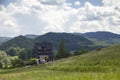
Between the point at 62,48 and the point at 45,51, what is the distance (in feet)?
91.8

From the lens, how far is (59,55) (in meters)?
163

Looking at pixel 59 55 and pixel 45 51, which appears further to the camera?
pixel 45 51

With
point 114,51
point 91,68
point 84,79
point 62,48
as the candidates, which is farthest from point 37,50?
point 84,79

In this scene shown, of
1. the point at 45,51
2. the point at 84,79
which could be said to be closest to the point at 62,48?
the point at 45,51

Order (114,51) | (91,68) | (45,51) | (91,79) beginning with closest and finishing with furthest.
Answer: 1. (91,79)
2. (91,68)
3. (114,51)
4. (45,51)

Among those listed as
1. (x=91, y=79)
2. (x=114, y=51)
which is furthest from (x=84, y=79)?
(x=114, y=51)

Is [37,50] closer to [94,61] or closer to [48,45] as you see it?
[48,45]

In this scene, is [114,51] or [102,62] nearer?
[102,62]

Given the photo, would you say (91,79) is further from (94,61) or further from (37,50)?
(37,50)

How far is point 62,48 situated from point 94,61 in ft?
291

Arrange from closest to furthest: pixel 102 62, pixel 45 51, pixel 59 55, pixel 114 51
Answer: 1. pixel 102 62
2. pixel 114 51
3. pixel 59 55
4. pixel 45 51

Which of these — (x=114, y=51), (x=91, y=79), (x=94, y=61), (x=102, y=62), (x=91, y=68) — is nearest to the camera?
(x=91, y=79)

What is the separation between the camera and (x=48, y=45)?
200 meters

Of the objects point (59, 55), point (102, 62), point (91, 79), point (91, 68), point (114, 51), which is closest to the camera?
point (91, 79)
